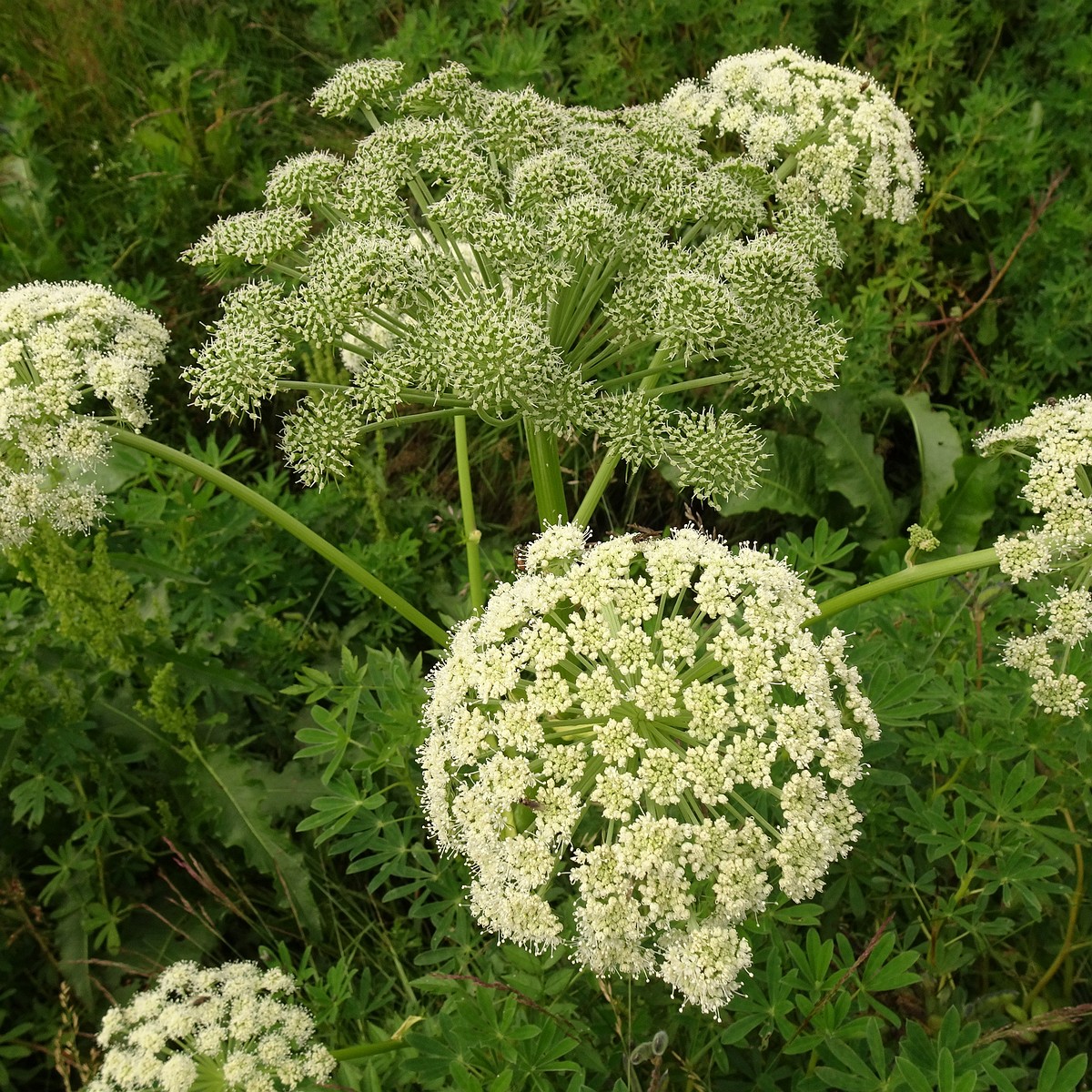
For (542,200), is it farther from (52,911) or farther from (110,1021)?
(52,911)

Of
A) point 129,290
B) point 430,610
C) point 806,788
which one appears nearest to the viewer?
point 806,788

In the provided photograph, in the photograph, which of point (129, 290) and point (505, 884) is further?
point (129, 290)

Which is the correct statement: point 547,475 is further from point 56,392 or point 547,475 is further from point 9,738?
point 9,738

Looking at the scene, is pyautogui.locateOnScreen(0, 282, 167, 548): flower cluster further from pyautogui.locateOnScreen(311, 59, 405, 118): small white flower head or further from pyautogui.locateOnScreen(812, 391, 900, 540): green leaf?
pyautogui.locateOnScreen(812, 391, 900, 540): green leaf

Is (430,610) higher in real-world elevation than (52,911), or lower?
higher

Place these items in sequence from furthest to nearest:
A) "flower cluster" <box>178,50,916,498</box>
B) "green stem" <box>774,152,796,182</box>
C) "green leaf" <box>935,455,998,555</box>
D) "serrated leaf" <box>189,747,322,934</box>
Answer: "green leaf" <box>935,455,998,555</box> < "serrated leaf" <box>189,747,322,934</box> < "green stem" <box>774,152,796,182</box> < "flower cluster" <box>178,50,916,498</box>

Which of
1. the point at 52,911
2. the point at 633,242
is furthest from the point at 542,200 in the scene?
the point at 52,911

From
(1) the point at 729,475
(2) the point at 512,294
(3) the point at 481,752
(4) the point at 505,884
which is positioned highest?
(2) the point at 512,294

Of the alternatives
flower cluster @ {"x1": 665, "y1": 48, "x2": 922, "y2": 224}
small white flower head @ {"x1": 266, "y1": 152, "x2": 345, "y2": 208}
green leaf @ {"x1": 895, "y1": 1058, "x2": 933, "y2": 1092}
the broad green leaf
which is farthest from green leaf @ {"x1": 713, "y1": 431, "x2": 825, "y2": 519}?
green leaf @ {"x1": 895, "y1": 1058, "x2": 933, "y2": 1092}
